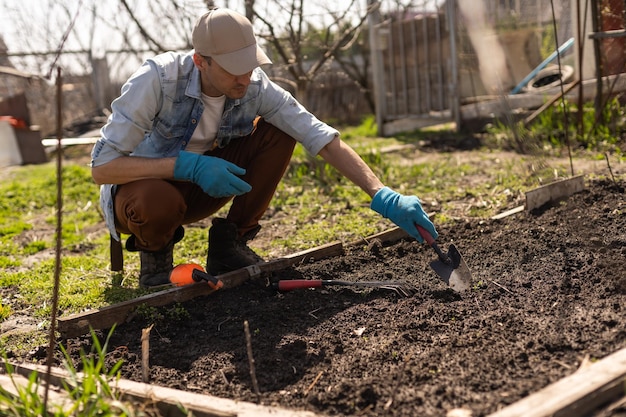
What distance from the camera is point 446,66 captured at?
8.62 meters

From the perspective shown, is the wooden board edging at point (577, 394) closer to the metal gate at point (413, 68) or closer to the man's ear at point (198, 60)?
the man's ear at point (198, 60)

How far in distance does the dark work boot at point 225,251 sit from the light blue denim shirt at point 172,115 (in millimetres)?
430

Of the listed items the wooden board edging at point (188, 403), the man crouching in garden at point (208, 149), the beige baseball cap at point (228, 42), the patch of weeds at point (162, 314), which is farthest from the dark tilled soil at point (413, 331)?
the beige baseball cap at point (228, 42)

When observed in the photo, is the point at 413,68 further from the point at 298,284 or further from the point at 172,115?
the point at 298,284

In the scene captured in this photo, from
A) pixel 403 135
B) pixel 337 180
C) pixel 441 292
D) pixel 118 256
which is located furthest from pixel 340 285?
pixel 403 135

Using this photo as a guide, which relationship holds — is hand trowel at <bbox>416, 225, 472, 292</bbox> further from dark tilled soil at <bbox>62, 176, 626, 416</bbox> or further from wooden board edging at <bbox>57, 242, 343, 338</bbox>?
wooden board edging at <bbox>57, 242, 343, 338</bbox>

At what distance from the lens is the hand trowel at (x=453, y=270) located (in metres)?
2.90

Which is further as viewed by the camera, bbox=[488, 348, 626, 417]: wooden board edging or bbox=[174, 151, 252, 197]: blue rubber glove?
bbox=[174, 151, 252, 197]: blue rubber glove

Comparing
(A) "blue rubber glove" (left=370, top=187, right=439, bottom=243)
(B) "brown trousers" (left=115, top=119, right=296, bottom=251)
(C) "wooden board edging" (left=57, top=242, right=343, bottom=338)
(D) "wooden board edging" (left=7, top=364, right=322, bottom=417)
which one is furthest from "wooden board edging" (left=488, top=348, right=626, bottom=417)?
(B) "brown trousers" (left=115, top=119, right=296, bottom=251)

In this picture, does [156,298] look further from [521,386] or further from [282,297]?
[521,386]

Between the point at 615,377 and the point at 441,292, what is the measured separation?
1.12 m

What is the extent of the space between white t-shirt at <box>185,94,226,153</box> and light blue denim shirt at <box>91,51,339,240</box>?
0.11 feet

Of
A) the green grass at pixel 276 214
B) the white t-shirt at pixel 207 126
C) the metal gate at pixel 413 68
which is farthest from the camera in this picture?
the metal gate at pixel 413 68

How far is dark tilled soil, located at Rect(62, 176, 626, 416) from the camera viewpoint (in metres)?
2.12
